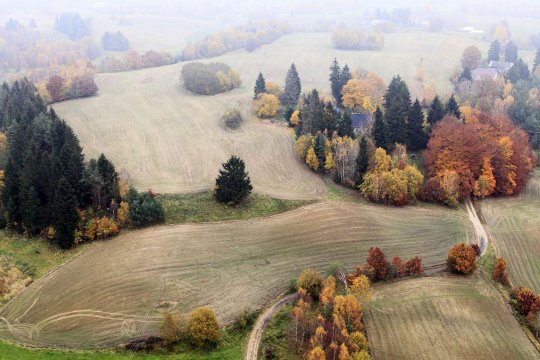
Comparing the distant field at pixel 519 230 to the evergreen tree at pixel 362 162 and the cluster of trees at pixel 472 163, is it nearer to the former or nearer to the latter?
the cluster of trees at pixel 472 163

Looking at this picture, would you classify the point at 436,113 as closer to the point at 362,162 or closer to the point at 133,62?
the point at 362,162

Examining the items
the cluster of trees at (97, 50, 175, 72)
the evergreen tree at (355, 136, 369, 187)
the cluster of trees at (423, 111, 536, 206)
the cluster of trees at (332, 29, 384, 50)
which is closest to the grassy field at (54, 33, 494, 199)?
the evergreen tree at (355, 136, 369, 187)

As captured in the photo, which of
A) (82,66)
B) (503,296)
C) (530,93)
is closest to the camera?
(503,296)

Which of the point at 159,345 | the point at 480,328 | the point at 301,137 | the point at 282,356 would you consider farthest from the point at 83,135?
the point at 480,328

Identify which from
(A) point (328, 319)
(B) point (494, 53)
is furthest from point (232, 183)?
(B) point (494, 53)

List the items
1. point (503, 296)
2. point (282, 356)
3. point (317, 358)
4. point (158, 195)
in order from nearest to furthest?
1. point (317, 358)
2. point (282, 356)
3. point (503, 296)
4. point (158, 195)

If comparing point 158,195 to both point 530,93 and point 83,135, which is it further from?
point 530,93
